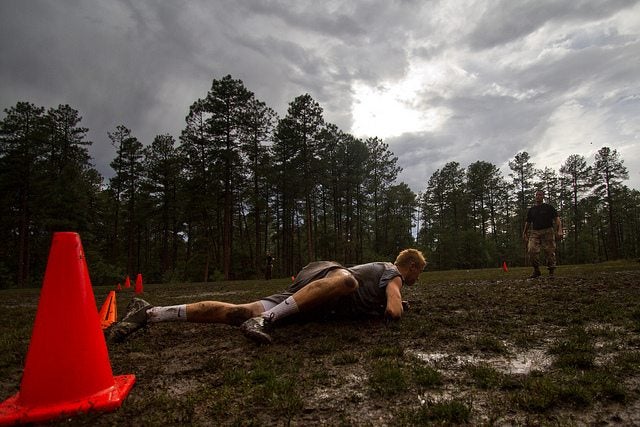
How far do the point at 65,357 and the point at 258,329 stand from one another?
157cm

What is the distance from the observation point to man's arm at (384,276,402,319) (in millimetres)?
3891

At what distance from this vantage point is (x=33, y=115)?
2895 centimetres

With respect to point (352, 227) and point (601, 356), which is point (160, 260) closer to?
point (352, 227)

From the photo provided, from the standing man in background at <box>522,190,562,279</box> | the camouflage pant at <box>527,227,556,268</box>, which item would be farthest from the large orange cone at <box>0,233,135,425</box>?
the camouflage pant at <box>527,227,556,268</box>

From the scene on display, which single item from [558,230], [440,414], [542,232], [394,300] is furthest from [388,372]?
[542,232]

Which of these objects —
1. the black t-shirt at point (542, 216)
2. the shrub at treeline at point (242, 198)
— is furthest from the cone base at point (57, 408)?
the shrub at treeline at point (242, 198)

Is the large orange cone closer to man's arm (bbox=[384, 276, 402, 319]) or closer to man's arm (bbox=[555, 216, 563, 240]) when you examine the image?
man's arm (bbox=[384, 276, 402, 319])

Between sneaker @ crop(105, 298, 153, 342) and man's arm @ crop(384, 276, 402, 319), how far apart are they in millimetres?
2687

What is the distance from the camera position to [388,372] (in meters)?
A: 2.38

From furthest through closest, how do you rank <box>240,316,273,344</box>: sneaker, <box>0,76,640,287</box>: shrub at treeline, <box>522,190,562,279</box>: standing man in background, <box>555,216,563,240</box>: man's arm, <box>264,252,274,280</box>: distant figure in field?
1. <box>0,76,640,287</box>: shrub at treeline
2. <box>264,252,274,280</box>: distant figure in field
3. <box>522,190,562,279</box>: standing man in background
4. <box>555,216,563,240</box>: man's arm
5. <box>240,316,273,344</box>: sneaker

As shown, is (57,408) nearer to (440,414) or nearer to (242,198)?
(440,414)

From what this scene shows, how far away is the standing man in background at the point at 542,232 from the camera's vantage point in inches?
371

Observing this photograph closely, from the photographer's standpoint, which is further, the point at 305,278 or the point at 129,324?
the point at 305,278

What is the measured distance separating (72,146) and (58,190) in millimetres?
9318
